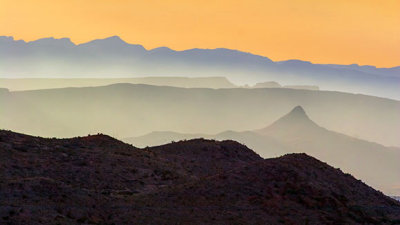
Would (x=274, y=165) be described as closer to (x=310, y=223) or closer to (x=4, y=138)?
(x=310, y=223)

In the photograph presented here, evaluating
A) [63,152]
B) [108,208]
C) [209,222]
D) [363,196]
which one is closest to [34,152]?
[63,152]

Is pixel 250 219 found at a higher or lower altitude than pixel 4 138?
lower

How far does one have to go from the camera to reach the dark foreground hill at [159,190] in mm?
42906

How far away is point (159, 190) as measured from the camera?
53531 mm

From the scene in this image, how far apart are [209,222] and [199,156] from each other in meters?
37.0

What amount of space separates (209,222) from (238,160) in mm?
40546

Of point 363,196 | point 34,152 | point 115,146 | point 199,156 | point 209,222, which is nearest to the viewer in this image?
point 209,222

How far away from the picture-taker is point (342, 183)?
2297 inches

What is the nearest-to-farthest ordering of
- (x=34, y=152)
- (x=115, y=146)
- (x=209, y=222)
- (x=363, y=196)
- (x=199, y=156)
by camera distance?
(x=209, y=222) < (x=363, y=196) < (x=34, y=152) < (x=115, y=146) < (x=199, y=156)

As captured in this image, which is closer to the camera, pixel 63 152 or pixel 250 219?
pixel 250 219

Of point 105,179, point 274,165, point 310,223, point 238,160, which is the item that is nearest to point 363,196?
point 274,165

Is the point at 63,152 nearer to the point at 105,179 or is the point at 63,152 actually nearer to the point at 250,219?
the point at 105,179

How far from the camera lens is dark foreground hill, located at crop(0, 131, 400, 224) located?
1689 inches

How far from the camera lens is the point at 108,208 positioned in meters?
44.3
